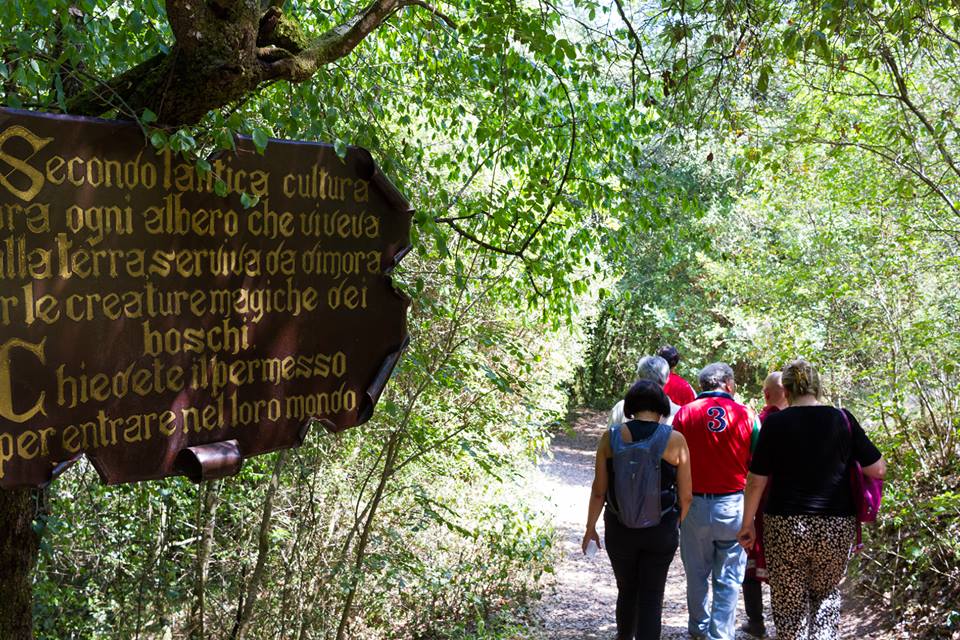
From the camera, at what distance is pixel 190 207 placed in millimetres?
2291

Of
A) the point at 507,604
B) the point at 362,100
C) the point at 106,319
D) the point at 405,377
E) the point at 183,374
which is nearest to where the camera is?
the point at 106,319

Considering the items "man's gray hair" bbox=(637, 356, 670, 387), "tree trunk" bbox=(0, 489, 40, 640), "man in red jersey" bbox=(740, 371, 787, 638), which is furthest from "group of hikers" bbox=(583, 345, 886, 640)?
"tree trunk" bbox=(0, 489, 40, 640)

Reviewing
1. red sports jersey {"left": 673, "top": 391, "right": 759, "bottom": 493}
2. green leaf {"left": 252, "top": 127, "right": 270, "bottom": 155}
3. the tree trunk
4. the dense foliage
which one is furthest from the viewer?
red sports jersey {"left": 673, "top": 391, "right": 759, "bottom": 493}

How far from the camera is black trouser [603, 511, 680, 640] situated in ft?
16.8

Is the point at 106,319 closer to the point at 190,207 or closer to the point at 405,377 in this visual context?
the point at 190,207

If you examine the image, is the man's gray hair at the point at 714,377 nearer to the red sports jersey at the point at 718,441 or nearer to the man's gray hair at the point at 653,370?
the red sports jersey at the point at 718,441

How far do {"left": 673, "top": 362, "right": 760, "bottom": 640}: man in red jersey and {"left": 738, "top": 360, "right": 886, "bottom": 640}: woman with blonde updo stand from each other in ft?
2.16

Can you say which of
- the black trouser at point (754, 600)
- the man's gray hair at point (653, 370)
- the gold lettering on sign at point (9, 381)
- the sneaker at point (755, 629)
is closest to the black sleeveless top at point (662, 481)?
the man's gray hair at point (653, 370)

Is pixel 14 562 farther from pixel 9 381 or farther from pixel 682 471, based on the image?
pixel 682 471

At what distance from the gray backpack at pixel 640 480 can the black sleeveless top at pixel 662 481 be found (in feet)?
0.10

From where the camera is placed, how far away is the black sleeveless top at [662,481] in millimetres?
5133

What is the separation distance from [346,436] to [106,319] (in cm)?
408

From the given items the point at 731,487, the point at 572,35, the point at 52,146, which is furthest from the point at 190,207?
the point at 572,35

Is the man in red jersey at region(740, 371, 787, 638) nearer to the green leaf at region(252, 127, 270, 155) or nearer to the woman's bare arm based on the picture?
the woman's bare arm
